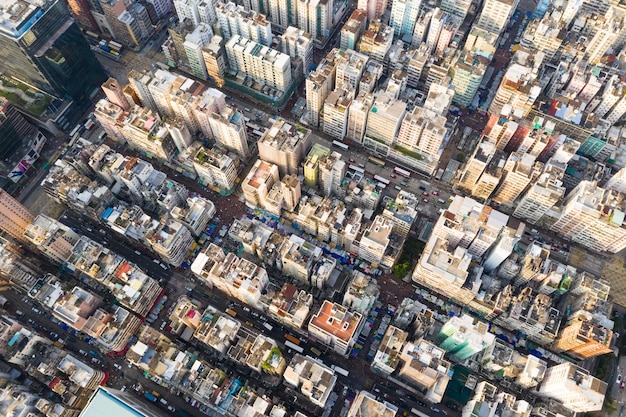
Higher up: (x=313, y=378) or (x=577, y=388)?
(x=577, y=388)

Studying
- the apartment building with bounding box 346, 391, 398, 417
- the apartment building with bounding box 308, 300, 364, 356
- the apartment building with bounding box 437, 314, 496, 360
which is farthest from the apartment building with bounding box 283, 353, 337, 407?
the apartment building with bounding box 437, 314, 496, 360

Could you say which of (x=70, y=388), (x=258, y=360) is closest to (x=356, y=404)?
(x=258, y=360)

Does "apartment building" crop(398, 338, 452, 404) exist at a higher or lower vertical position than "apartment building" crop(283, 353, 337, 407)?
higher


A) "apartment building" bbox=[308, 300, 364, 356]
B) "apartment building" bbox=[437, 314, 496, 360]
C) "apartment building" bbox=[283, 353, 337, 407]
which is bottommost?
"apartment building" bbox=[283, 353, 337, 407]

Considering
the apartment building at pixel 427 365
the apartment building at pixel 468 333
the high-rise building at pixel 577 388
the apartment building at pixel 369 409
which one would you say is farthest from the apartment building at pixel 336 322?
the high-rise building at pixel 577 388

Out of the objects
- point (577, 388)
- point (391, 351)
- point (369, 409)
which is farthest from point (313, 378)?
point (577, 388)

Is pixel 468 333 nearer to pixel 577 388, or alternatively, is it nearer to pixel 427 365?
pixel 427 365

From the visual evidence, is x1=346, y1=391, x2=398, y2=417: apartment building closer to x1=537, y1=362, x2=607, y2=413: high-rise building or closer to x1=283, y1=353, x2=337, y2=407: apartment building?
x1=283, y1=353, x2=337, y2=407: apartment building

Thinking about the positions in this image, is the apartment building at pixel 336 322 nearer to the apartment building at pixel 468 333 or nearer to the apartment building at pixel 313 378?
the apartment building at pixel 313 378
